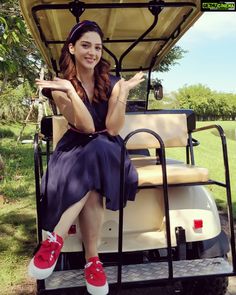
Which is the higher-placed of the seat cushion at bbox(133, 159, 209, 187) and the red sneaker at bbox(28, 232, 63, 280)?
the seat cushion at bbox(133, 159, 209, 187)

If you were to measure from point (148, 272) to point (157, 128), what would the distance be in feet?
4.04

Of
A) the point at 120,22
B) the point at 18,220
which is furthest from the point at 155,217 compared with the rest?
the point at 18,220

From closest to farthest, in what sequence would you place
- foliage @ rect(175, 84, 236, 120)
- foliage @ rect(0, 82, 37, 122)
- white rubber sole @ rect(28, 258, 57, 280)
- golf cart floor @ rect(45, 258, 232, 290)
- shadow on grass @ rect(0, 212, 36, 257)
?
white rubber sole @ rect(28, 258, 57, 280) < golf cart floor @ rect(45, 258, 232, 290) < shadow on grass @ rect(0, 212, 36, 257) < foliage @ rect(0, 82, 37, 122) < foliage @ rect(175, 84, 236, 120)

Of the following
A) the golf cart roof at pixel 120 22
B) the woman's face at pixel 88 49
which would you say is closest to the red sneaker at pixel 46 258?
the woman's face at pixel 88 49

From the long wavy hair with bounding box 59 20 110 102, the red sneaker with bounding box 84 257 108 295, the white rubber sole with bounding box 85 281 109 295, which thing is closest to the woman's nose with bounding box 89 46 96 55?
the long wavy hair with bounding box 59 20 110 102

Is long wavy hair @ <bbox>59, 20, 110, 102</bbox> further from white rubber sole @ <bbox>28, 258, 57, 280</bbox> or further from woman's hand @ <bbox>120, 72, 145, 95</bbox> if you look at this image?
white rubber sole @ <bbox>28, 258, 57, 280</bbox>

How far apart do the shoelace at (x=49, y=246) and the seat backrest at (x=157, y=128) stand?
1244 millimetres

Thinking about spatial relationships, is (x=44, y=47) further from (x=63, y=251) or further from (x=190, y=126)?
(x=63, y=251)

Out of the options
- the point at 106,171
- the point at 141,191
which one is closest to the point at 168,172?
the point at 141,191

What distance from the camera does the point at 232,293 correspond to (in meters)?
3.63

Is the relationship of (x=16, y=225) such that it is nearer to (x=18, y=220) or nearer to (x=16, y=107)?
(x=18, y=220)

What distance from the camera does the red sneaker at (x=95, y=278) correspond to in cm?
262

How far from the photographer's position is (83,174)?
106 inches

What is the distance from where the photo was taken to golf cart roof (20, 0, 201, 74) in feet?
10.8
